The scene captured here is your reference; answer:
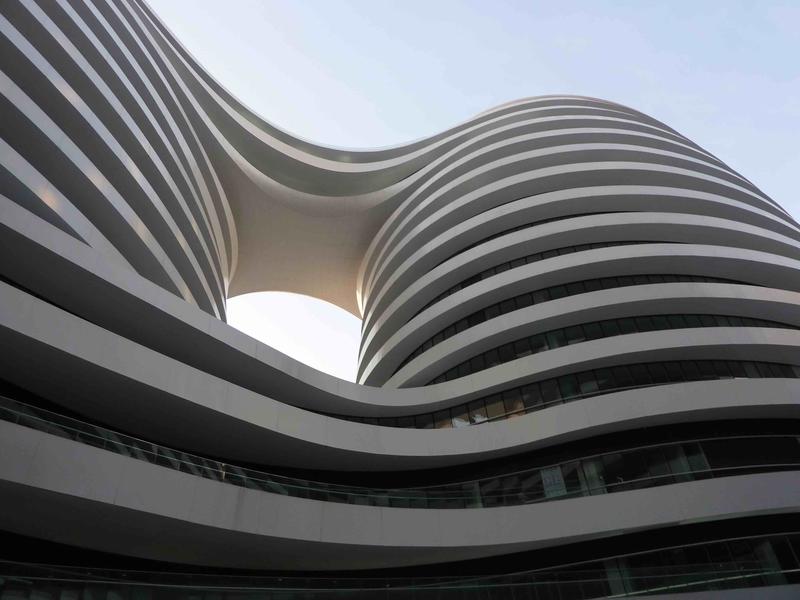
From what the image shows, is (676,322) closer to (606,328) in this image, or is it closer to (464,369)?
(606,328)

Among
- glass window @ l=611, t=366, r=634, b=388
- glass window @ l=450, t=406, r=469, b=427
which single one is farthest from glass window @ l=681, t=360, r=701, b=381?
glass window @ l=450, t=406, r=469, b=427

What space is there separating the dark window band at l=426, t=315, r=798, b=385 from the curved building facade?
4.7 inches

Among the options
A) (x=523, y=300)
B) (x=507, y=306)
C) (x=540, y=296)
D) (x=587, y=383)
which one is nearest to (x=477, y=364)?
(x=507, y=306)

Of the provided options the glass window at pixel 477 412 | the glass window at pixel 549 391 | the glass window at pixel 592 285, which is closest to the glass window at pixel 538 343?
the glass window at pixel 549 391

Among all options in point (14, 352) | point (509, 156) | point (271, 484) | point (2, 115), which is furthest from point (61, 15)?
point (509, 156)

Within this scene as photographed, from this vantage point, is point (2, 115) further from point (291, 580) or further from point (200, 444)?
point (291, 580)

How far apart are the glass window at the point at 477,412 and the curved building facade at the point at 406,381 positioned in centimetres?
10

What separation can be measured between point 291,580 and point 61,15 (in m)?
22.9

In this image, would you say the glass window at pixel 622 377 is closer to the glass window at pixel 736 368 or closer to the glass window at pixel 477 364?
the glass window at pixel 736 368

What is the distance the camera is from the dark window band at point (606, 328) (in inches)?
896

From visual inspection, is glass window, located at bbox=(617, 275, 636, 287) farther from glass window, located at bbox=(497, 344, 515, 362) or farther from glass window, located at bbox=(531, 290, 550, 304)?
glass window, located at bbox=(497, 344, 515, 362)

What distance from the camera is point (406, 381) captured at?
26.0m

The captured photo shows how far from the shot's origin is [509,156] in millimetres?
32656

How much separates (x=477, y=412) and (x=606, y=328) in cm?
645
